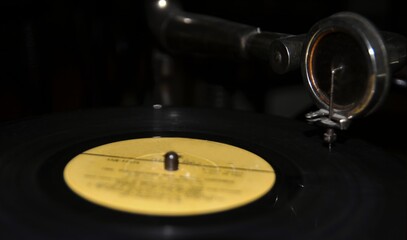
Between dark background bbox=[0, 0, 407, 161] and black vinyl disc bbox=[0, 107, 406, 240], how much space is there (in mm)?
285

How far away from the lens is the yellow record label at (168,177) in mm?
679

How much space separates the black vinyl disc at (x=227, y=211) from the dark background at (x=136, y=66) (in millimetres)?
285

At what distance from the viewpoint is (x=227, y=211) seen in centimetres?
67

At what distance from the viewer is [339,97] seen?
708mm

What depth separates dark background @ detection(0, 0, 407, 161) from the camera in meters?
1.21

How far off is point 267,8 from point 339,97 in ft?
1.97

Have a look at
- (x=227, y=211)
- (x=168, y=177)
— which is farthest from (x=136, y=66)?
(x=227, y=211)

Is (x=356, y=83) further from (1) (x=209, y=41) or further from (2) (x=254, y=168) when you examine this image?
(1) (x=209, y=41)

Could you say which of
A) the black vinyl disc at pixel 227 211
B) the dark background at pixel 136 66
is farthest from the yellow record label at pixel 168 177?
the dark background at pixel 136 66

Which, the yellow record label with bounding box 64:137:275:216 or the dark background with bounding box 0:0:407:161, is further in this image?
the dark background with bounding box 0:0:407:161

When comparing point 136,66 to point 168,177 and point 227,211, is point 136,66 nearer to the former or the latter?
point 168,177

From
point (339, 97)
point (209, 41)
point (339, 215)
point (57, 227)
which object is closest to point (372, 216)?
point (339, 215)

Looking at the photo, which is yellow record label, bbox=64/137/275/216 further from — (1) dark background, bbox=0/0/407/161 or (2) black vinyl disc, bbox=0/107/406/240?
(1) dark background, bbox=0/0/407/161

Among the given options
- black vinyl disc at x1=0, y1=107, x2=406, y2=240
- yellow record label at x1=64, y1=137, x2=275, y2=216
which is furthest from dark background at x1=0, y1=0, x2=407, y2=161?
yellow record label at x1=64, y1=137, x2=275, y2=216
